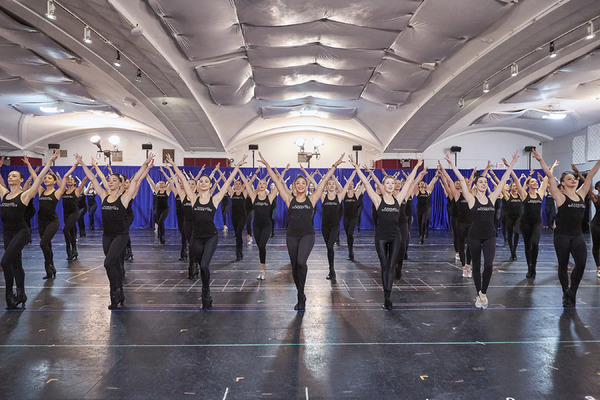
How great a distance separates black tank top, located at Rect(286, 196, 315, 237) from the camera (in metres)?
4.76

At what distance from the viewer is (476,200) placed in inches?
188

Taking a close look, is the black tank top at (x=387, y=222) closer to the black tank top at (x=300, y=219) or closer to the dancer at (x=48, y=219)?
the black tank top at (x=300, y=219)

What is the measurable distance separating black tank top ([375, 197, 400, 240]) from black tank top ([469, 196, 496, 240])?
99 centimetres

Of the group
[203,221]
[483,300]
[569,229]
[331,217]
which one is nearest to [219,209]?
[331,217]

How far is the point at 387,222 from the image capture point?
15.5 ft

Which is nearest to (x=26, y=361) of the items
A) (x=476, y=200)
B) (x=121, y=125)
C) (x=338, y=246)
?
(x=476, y=200)

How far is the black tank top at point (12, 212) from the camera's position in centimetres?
470

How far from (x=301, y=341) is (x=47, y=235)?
5015 millimetres

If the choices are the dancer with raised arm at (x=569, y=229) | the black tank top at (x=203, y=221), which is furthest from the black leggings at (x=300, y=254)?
the dancer with raised arm at (x=569, y=229)

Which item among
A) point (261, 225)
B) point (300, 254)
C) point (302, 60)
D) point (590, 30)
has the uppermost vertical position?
point (302, 60)

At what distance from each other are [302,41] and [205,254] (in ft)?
13.9

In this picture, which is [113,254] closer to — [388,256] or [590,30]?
[388,256]

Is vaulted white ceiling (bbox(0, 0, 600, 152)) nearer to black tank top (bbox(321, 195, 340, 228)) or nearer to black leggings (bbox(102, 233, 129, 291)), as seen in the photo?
black tank top (bbox(321, 195, 340, 228))

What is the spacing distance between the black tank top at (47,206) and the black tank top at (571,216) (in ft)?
25.7
